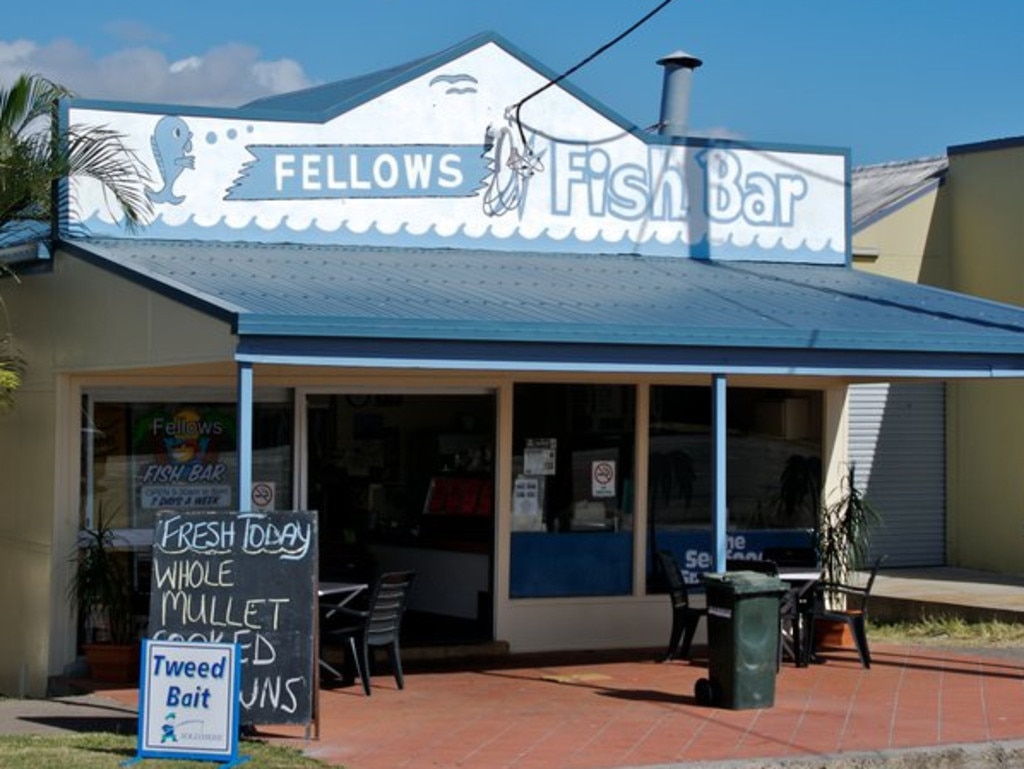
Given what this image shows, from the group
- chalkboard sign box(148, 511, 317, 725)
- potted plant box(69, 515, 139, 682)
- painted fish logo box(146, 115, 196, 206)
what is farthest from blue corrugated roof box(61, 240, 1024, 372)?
potted plant box(69, 515, 139, 682)

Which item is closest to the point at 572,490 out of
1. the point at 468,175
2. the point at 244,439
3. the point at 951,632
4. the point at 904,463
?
the point at 468,175

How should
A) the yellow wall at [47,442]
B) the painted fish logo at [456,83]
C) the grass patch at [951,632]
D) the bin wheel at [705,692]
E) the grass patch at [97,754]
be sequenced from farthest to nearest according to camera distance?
the grass patch at [951,632] < the painted fish logo at [456,83] < the yellow wall at [47,442] < the bin wheel at [705,692] < the grass patch at [97,754]

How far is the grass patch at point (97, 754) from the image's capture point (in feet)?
33.7

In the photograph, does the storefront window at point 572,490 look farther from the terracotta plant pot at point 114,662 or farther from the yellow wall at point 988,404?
the yellow wall at point 988,404

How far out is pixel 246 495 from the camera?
1140 centimetres

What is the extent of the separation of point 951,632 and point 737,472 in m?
2.75

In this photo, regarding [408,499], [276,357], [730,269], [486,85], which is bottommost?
[408,499]

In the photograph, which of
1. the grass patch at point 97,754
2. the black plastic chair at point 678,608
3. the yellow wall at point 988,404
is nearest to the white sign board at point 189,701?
the grass patch at point 97,754

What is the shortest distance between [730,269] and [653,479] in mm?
2044

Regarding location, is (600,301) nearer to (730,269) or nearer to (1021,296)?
(730,269)

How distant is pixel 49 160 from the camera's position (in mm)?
13797

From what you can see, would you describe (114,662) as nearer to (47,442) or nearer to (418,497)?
(47,442)

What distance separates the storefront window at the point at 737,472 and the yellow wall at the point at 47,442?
16.9ft

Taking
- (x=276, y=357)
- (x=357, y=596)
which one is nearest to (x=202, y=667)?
(x=276, y=357)
